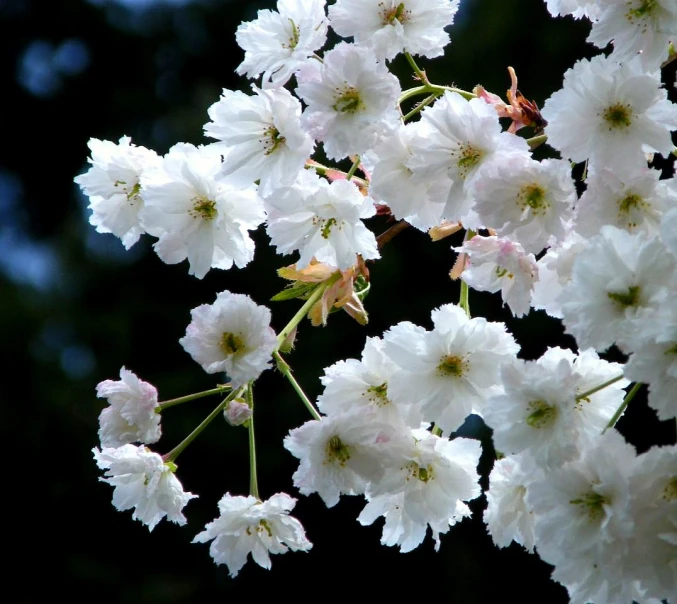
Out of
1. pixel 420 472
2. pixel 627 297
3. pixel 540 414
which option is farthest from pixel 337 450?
pixel 627 297

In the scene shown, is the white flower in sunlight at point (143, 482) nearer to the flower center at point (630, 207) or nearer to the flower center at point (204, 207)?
the flower center at point (204, 207)

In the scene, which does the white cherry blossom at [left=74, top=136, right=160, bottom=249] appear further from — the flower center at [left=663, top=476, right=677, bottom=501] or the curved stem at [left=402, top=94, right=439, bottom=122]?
the flower center at [left=663, top=476, right=677, bottom=501]

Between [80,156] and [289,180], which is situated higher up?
[289,180]

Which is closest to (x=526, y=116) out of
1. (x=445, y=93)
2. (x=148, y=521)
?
(x=445, y=93)

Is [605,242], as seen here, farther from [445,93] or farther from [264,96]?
[264,96]

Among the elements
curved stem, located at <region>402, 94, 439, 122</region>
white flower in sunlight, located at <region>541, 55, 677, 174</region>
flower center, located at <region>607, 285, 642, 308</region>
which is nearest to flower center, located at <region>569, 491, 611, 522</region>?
flower center, located at <region>607, 285, 642, 308</region>

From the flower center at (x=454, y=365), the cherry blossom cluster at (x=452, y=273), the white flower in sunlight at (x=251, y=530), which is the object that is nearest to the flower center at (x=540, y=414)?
the cherry blossom cluster at (x=452, y=273)
